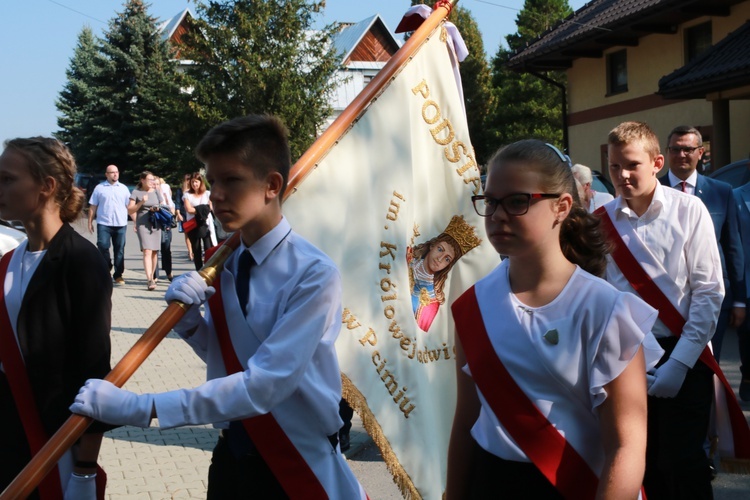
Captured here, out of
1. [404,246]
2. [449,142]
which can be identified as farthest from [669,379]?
[449,142]

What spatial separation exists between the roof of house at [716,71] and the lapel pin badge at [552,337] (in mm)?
14176

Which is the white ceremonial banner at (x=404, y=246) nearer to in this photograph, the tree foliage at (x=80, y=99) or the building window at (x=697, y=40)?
the building window at (x=697, y=40)

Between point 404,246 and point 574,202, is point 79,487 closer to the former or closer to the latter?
point 574,202

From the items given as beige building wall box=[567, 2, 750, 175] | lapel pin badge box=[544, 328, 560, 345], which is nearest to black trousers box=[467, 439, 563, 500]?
lapel pin badge box=[544, 328, 560, 345]

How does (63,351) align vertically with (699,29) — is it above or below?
below

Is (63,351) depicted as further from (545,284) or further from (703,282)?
(703,282)

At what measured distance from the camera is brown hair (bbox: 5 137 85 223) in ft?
10.4

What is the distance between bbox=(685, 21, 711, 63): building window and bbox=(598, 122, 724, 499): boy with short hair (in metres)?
17.5

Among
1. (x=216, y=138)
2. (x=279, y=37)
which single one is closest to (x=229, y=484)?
(x=216, y=138)

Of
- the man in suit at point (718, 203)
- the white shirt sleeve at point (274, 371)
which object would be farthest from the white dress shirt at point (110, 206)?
the white shirt sleeve at point (274, 371)

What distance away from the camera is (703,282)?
4.16 metres

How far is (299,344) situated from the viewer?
246 centimetres

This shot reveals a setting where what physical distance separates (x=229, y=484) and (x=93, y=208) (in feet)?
43.1

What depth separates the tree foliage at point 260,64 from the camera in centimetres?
3697
